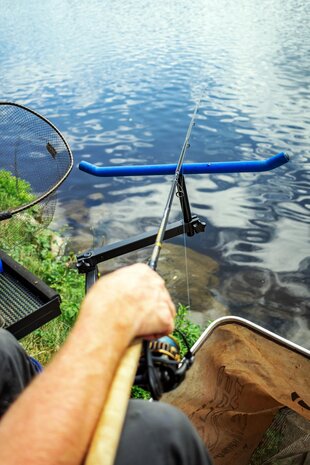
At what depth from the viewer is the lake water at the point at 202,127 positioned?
673 centimetres

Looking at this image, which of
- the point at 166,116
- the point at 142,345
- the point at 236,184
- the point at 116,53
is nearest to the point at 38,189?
the point at 142,345

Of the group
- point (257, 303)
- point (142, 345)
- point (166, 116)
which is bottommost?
point (257, 303)

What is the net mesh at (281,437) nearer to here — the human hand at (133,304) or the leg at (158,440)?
the leg at (158,440)

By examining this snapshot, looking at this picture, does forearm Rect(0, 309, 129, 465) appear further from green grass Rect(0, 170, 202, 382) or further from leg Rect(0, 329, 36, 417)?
green grass Rect(0, 170, 202, 382)

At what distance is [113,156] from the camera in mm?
10648

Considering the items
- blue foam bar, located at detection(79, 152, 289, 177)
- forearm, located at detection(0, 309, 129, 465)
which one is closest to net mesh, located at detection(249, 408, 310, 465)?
blue foam bar, located at detection(79, 152, 289, 177)

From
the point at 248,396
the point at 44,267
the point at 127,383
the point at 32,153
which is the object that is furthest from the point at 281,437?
the point at 44,267

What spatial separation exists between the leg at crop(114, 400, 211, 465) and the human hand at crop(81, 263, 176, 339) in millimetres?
287

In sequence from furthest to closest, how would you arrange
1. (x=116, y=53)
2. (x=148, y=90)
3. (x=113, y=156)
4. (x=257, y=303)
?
1. (x=116, y=53)
2. (x=148, y=90)
3. (x=113, y=156)
4. (x=257, y=303)

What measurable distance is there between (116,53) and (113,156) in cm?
1099

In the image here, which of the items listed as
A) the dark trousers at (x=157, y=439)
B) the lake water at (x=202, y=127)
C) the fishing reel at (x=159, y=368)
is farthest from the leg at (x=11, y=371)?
the lake water at (x=202, y=127)

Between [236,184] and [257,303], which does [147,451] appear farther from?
[236,184]

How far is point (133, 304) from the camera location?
4.49 feet

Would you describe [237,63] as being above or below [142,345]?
below
